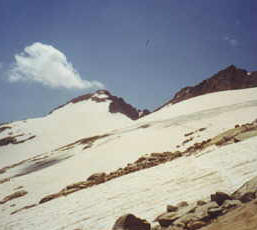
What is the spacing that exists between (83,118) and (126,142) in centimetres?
6457

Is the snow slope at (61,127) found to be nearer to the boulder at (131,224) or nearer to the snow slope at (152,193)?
the snow slope at (152,193)

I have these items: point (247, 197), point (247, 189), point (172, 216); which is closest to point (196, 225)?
point (172, 216)

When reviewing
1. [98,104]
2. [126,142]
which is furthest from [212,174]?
[98,104]

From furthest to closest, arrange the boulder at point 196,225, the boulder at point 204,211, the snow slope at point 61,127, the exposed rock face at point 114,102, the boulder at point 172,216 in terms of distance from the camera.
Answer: the exposed rock face at point 114,102, the snow slope at point 61,127, the boulder at point 172,216, the boulder at point 204,211, the boulder at point 196,225

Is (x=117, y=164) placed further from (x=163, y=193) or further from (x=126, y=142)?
(x=163, y=193)

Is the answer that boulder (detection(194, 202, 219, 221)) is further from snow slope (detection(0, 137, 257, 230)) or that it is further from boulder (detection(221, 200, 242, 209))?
snow slope (detection(0, 137, 257, 230))

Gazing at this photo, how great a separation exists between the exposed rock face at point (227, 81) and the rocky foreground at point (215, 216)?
65.9m

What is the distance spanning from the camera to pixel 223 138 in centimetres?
1184

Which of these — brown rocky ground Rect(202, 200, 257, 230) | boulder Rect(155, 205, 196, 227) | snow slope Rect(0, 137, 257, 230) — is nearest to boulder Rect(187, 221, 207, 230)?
brown rocky ground Rect(202, 200, 257, 230)

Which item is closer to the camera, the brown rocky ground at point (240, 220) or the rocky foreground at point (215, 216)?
the brown rocky ground at point (240, 220)

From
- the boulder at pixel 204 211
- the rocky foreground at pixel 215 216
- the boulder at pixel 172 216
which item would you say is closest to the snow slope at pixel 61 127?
the rocky foreground at pixel 215 216

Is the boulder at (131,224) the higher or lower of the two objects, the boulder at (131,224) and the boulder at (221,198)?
the lower

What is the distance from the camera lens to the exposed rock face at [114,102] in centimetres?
9544

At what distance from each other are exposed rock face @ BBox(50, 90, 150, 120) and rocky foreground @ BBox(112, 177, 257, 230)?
8715cm
